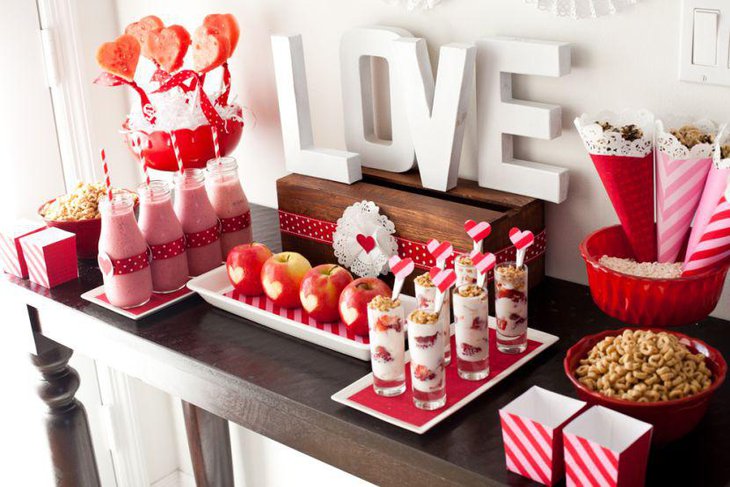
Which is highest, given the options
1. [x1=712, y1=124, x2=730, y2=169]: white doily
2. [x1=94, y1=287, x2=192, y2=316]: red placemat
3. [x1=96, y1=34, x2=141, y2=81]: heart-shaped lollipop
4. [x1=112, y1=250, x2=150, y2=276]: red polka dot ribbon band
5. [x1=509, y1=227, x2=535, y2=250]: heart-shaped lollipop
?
[x1=96, y1=34, x2=141, y2=81]: heart-shaped lollipop

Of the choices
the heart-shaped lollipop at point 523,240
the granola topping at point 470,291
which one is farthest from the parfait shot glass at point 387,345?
the heart-shaped lollipop at point 523,240

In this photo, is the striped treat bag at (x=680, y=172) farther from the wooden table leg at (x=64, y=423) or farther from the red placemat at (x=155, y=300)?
the wooden table leg at (x=64, y=423)

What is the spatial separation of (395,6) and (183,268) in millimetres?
617

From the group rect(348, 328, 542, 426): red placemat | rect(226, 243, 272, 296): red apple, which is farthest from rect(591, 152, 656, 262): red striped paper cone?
rect(226, 243, 272, 296): red apple

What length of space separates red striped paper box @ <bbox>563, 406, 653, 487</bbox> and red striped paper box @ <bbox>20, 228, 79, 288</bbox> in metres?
1.07

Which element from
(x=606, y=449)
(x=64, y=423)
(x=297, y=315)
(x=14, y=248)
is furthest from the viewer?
(x=64, y=423)

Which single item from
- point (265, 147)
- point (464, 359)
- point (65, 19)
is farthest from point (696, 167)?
point (65, 19)

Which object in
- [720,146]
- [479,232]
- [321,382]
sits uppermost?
[720,146]

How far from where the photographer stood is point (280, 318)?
1.55 meters

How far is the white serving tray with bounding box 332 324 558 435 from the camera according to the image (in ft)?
4.15

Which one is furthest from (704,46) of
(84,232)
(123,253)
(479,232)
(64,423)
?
(64,423)

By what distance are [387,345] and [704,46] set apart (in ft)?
2.09

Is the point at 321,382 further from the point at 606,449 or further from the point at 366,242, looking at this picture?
the point at 606,449

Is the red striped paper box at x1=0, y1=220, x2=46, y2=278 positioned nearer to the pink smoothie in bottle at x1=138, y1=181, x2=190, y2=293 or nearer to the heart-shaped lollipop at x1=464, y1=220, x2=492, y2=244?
the pink smoothie in bottle at x1=138, y1=181, x2=190, y2=293
